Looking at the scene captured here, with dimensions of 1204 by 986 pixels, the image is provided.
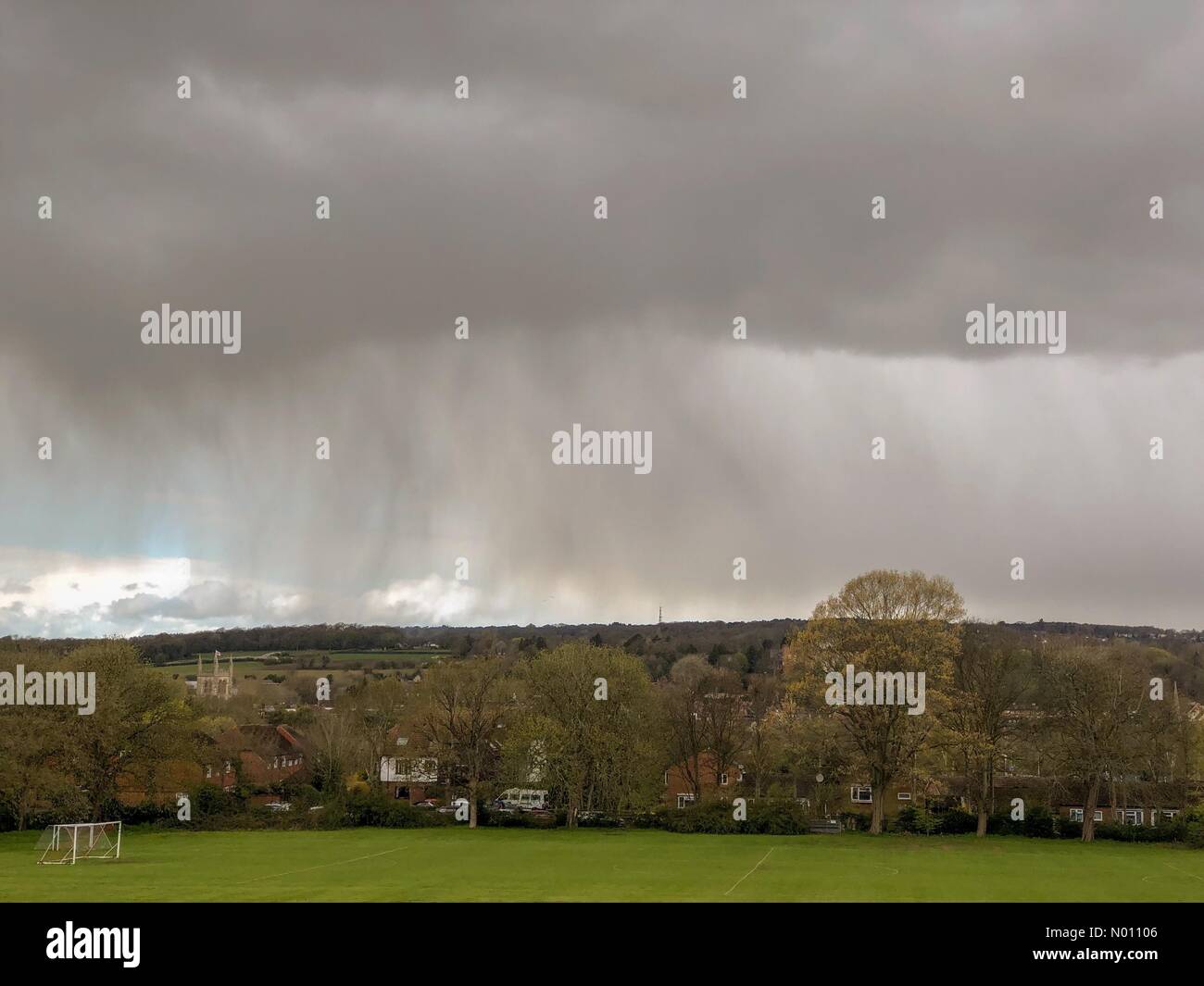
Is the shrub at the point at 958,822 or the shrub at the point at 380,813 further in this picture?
the shrub at the point at 380,813

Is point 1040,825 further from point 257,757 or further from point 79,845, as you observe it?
point 257,757

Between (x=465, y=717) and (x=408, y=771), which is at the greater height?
(x=465, y=717)

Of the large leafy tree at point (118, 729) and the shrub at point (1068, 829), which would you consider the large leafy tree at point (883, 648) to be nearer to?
the shrub at point (1068, 829)

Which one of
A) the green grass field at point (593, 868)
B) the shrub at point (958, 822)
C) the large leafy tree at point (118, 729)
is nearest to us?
the green grass field at point (593, 868)

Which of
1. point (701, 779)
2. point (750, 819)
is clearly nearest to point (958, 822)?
point (750, 819)

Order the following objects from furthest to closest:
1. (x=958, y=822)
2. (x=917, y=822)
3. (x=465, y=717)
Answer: (x=465, y=717)
(x=958, y=822)
(x=917, y=822)

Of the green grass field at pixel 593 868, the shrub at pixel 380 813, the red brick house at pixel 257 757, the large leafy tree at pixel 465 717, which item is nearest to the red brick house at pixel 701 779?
the green grass field at pixel 593 868
